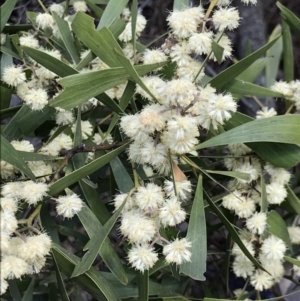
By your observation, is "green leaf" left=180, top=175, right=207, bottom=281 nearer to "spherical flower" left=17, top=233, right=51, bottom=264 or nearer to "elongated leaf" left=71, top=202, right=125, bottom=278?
"elongated leaf" left=71, top=202, right=125, bottom=278

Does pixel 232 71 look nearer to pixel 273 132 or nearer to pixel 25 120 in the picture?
pixel 273 132

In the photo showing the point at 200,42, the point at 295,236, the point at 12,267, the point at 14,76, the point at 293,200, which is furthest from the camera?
the point at 295,236

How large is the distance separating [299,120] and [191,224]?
274 millimetres

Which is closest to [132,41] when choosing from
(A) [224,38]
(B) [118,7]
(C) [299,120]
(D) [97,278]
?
(B) [118,7]

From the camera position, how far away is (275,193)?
38.1 inches

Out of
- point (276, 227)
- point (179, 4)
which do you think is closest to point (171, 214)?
point (276, 227)

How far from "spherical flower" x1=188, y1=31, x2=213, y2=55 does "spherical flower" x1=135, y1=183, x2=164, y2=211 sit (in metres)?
0.26

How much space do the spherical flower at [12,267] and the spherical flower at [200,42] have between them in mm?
470

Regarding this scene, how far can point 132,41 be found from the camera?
0.94 metres

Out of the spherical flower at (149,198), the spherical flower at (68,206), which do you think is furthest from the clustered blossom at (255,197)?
the spherical flower at (68,206)

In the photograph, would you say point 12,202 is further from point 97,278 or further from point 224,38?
point 224,38

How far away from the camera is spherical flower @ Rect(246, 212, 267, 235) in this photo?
94 cm

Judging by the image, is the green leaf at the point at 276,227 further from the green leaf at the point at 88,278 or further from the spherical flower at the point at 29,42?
the spherical flower at the point at 29,42

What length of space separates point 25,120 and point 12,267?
38 centimetres
